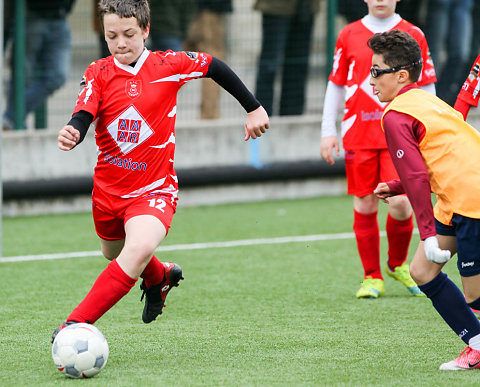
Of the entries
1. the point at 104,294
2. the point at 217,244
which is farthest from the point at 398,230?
the point at 104,294

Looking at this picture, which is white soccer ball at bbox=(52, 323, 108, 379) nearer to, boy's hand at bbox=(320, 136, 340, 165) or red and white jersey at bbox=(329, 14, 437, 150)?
boy's hand at bbox=(320, 136, 340, 165)

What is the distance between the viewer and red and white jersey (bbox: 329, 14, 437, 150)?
5.79m

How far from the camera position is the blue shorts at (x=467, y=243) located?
13.0 feet

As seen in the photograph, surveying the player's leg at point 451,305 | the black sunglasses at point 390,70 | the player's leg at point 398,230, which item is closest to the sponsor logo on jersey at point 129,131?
the black sunglasses at point 390,70

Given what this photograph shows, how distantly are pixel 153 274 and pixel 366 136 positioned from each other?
170cm

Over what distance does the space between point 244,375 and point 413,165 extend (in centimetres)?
109

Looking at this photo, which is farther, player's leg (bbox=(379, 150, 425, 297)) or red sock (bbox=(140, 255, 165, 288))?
player's leg (bbox=(379, 150, 425, 297))

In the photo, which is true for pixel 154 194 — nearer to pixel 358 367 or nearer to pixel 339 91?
pixel 358 367

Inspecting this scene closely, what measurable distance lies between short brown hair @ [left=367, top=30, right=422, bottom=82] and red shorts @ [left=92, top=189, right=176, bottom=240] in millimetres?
1174

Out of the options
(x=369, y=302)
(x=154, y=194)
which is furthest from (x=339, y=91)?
(x=154, y=194)

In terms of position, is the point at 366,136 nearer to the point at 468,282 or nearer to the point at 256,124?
the point at 256,124

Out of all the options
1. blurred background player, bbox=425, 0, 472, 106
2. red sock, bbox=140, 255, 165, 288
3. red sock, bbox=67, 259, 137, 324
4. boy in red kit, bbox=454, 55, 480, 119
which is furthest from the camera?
blurred background player, bbox=425, 0, 472, 106

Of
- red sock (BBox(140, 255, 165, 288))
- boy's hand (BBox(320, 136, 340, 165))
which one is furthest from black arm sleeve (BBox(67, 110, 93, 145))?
boy's hand (BBox(320, 136, 340, 165))

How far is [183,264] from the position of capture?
675 centimetres
